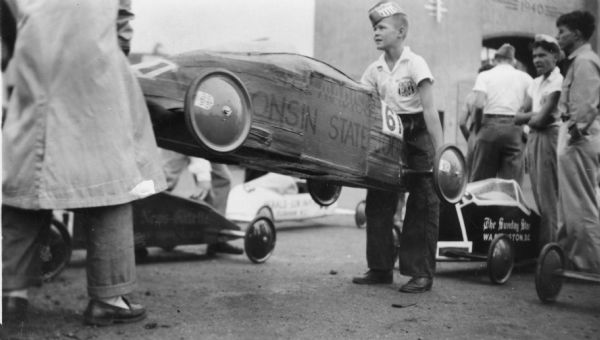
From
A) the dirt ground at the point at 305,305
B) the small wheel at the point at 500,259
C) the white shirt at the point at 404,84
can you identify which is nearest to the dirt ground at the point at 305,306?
the dirt ground at the point at 305,305

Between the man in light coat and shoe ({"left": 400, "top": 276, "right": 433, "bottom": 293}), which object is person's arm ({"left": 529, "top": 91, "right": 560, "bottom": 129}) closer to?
shoe ({"left": 400, "top": 276, "right": 433, "bottom": 293})

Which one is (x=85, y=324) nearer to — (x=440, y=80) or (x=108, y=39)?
(x=108, y=39)

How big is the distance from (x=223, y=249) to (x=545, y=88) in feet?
Result: 9.61

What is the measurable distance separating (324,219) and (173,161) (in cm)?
330

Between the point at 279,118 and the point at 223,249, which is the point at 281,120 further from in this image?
the point at 223,249

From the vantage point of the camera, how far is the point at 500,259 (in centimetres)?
438

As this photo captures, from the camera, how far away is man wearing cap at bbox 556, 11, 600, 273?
4242 millimetres

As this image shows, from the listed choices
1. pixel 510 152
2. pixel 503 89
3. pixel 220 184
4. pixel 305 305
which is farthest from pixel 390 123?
pixel 503 89

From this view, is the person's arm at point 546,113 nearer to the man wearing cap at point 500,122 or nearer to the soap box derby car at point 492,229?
the soap box derby car at point 492,229

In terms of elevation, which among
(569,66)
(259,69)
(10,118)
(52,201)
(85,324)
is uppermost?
(569,66)

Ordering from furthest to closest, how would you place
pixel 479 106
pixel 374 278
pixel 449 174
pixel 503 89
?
pixel 479 106, pixel 503 89, pixel 374 278, pixel 449 174

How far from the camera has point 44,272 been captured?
3.90 m

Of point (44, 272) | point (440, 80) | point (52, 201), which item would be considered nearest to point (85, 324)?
point (52, 201)

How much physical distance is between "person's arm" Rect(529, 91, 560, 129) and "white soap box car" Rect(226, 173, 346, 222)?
2.29 meters
